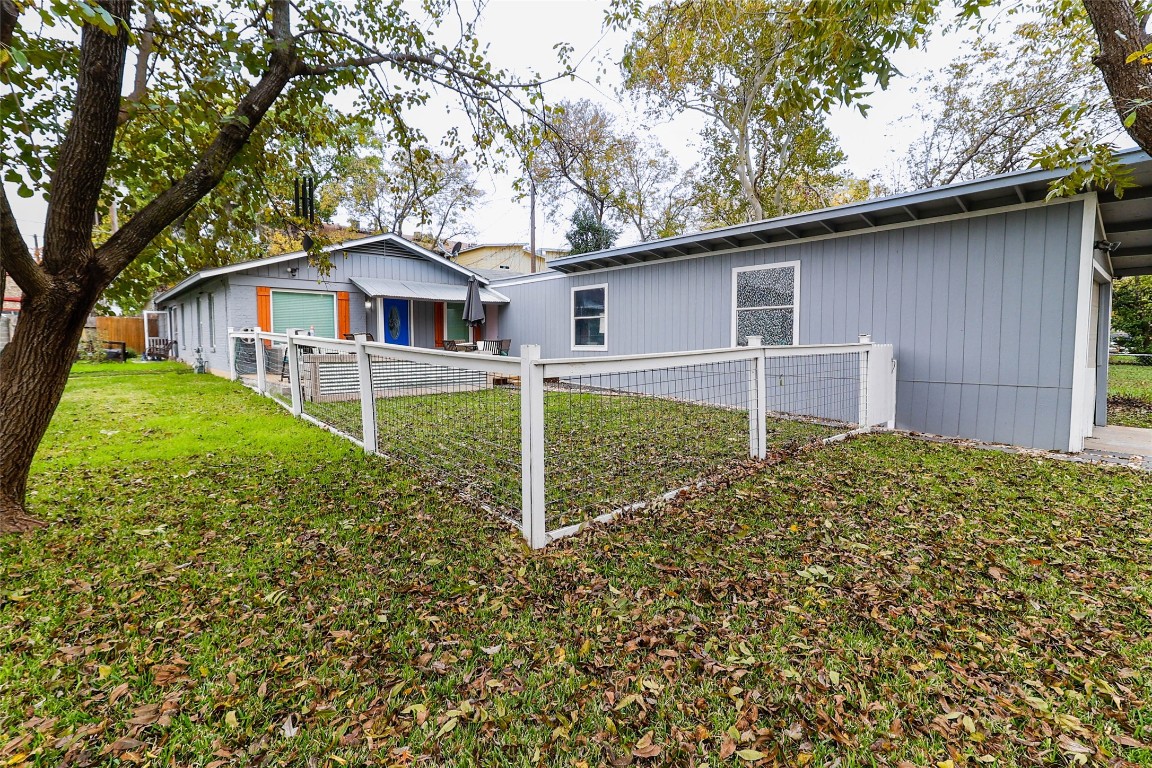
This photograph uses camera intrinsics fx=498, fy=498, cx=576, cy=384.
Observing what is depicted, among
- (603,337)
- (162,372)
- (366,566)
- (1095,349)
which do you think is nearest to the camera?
(366,566)

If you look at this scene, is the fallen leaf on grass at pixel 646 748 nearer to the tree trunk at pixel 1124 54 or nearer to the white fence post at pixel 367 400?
the white fence post at pixel 367 400

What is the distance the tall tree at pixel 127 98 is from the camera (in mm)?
2703

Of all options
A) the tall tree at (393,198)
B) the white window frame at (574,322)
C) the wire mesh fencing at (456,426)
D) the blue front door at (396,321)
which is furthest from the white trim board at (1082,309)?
the tall tree at (393,198)

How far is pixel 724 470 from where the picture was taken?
4297 millimetres

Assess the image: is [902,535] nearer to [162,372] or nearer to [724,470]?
[724,470]

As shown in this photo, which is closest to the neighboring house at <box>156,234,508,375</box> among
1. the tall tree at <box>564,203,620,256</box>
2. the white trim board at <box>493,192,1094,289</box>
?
the white trim board at <box>493,192,1094,289</box>

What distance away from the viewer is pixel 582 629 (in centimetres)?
214

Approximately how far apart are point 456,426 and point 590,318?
16.6 ft

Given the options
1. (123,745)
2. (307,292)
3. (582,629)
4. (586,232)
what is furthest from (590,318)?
(586,232)

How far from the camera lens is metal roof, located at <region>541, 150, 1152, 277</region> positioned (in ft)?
15.3

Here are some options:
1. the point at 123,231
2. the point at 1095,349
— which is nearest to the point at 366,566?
the point at 123,231

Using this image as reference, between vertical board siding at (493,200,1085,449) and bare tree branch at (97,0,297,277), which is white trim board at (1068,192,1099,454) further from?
bare tree branch at (97,0,297,277)

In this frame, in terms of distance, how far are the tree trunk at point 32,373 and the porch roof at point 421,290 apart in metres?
9.17

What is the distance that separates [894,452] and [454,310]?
11720 mm
